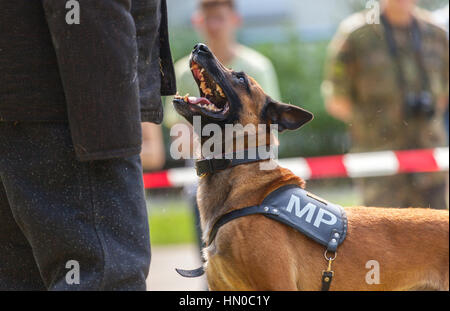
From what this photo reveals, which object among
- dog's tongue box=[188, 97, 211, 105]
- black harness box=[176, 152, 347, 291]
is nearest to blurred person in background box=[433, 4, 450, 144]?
black harness box=[176, 152, 347, 291]

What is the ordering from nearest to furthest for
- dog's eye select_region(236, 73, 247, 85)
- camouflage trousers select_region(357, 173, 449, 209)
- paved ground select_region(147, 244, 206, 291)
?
dog's eye select_region(236, 73, 247, 85), camouflage trousers select_region(357, 173, 449, 209), paved ground select_region(147, 244, 206, 291)

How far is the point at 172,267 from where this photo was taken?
7.38 metres

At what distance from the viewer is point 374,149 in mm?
5879

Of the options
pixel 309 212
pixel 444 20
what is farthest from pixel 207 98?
pixel 444 20

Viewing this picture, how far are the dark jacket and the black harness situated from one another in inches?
32.3

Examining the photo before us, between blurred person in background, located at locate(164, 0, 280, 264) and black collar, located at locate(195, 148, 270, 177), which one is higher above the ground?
blurred person in background, located at locate(164, 0, 280, 264)

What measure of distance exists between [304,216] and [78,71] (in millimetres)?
1298

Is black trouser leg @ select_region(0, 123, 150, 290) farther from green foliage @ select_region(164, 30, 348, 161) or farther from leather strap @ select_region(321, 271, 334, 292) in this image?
green foliage @ select_region(164, 30, 348, 161)

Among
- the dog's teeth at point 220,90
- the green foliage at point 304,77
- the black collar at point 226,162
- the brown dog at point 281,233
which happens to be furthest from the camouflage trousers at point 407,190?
the green foliage at point 304,77

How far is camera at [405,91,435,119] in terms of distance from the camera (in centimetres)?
550

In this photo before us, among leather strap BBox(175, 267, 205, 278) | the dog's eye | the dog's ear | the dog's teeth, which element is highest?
the dog's eye

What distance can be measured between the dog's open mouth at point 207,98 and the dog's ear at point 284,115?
0.78 ft

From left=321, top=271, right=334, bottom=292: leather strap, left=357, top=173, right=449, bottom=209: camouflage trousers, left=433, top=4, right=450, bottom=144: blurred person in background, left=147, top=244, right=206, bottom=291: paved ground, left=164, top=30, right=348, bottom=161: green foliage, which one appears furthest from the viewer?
left=164, top=30, right=348, bottom=161: green foliage

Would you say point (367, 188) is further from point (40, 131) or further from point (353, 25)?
point (40, 131)
